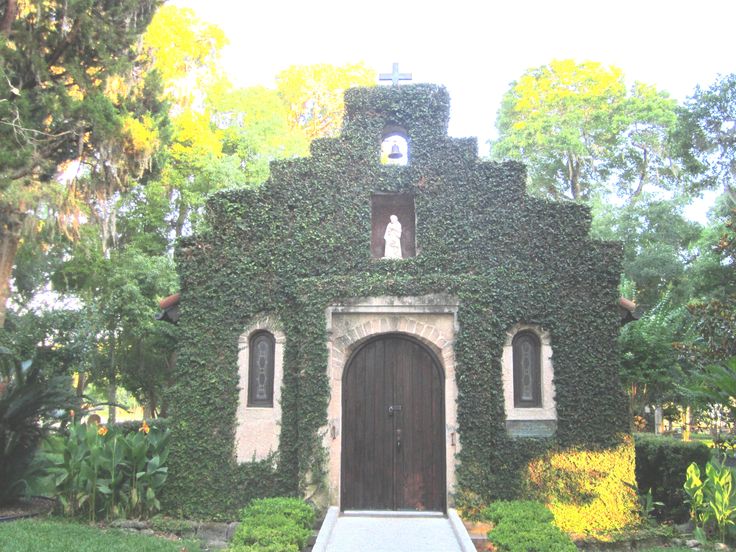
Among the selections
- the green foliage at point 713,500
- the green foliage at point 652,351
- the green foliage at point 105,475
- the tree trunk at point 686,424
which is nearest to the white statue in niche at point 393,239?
the green foliage at point 105,475

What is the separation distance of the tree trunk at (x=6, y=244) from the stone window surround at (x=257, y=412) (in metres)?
8.90

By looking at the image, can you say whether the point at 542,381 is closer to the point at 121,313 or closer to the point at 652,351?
the point at 652,351

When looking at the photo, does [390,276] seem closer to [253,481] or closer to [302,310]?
[302,310]

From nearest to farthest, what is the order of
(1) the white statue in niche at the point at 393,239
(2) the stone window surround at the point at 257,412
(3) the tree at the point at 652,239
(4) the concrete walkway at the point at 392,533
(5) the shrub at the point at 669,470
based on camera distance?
1. (4) the concrete walkway at the point at 392,533
2. (2) the stone window surround at the point at 257,412
3. (5) the shrub at the point at 669,470
4. (1) the white statue in niche at the point at 393,239
5. (3) the tree at the point at 652,239

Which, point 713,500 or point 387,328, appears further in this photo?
point 387,328

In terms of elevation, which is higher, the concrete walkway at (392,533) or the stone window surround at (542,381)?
the stone window surround at (542,381)

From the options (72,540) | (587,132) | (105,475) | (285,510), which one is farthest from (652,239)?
(72,540)

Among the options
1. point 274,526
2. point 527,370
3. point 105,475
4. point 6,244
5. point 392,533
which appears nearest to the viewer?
point 274,526

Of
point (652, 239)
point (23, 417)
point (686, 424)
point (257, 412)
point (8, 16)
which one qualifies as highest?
point (8, 16)

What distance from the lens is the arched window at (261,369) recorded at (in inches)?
424

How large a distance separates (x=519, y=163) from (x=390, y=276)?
3107 mm

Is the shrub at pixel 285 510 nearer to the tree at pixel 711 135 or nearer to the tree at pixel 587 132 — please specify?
the tree at pixel 711 135

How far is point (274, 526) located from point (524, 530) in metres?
3.18

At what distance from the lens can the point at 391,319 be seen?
10.5 m
